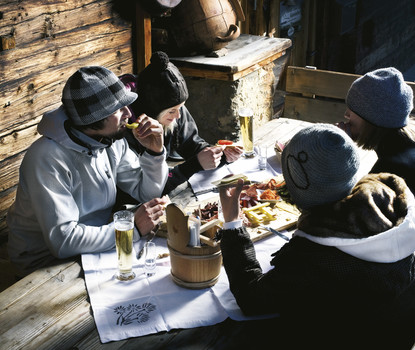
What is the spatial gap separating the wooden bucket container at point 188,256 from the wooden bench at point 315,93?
3198 mm

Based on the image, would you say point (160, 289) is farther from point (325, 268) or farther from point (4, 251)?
point (4, 251)

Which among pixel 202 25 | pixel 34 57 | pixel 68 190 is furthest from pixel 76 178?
pixel 202 25

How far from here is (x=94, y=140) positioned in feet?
9.49

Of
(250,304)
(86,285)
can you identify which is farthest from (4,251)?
(250,304)

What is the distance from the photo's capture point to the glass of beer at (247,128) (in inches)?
142

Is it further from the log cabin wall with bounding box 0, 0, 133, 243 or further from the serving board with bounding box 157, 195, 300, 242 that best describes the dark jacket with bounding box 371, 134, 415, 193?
the log cabin wall with bounding box 0, 0, 133, 243

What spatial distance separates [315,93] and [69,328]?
149 inches

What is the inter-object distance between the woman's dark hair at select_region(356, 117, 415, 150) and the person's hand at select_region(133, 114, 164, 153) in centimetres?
119

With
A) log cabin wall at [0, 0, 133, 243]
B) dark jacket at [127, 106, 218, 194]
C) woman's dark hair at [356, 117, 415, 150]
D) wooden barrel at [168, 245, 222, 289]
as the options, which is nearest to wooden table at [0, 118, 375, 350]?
wooden barrel at [168, 245, 222, 289]

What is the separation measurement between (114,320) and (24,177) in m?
1.02

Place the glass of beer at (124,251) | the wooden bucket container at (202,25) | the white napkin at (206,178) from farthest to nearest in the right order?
the wooden bucket container at (202,25), the white napkin at (206,178), the glass of beer at (124,251)

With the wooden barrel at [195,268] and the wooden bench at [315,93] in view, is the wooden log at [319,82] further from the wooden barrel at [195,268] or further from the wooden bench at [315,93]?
the wooden barrel at [195,268]

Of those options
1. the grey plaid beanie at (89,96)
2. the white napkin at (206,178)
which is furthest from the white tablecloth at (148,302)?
the white napkin at (206,178)

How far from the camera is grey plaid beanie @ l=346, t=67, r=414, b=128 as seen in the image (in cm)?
317
